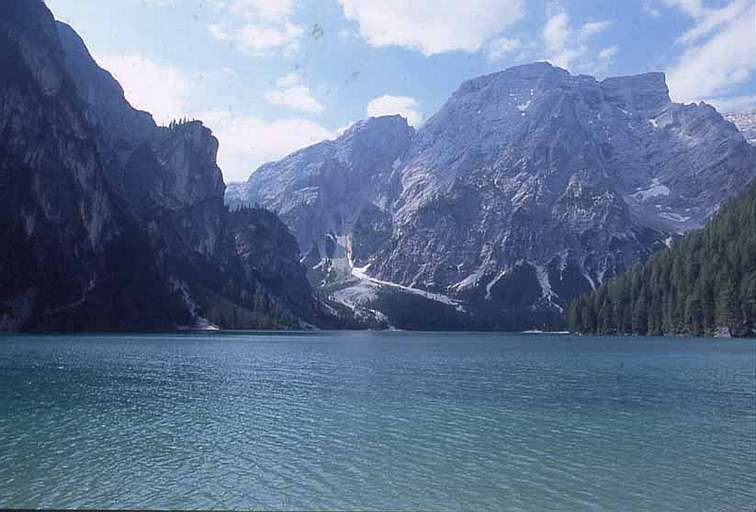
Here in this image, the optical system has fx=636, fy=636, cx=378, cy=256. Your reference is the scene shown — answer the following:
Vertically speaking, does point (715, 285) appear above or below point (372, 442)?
above

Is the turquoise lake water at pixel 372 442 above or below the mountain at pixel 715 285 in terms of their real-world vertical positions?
below

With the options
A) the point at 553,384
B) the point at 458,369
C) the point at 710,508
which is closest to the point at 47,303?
the point at 458,369

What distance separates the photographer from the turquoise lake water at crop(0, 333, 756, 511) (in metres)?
25.5

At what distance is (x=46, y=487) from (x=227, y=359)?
7065cm

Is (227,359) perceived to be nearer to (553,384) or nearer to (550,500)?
(553,384)

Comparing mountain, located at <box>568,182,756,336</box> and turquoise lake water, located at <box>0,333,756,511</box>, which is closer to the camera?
turquoise lake water, located at <box>0,333,756,511</box>

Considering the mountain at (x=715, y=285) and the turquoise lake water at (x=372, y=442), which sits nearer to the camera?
the turquoise lake water at (x=372, y=442)

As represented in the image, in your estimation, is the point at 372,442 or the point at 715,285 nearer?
the point at 372,442

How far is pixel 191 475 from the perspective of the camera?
1091 inches

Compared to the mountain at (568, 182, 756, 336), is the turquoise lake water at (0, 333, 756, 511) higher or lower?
lower

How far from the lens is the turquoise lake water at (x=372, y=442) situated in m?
25.5

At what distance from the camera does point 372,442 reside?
3512 centimetres

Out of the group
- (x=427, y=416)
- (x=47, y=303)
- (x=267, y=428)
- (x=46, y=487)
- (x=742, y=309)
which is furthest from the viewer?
(x=47, y=303)

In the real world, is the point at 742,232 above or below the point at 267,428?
above
